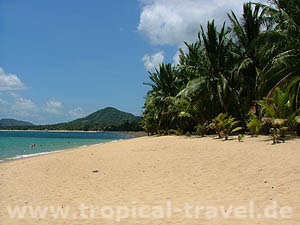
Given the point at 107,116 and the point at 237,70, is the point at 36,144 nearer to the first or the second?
the point at 237,70

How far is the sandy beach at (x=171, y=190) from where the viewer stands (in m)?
3.54

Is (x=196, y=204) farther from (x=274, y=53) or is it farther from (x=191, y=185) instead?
(x=274, y=53)

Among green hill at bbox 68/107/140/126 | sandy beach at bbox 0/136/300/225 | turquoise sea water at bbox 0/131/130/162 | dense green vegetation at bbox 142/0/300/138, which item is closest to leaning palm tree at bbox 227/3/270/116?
dense green vegetation at bbox 142/0/300/138

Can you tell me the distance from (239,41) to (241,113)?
505 cm

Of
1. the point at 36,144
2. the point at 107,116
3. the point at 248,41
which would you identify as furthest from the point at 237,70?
the point at 107,116

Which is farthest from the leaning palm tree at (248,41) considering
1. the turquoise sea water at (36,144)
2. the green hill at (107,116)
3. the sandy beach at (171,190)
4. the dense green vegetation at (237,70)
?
the green hill at (107,116)

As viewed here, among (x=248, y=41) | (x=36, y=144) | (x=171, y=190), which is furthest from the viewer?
(x=36, y=144)

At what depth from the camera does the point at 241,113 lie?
16.5 m

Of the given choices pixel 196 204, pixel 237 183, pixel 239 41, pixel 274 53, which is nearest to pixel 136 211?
pixel 196 204

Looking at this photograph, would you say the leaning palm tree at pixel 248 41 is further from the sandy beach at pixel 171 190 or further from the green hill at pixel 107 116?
the green hill at pixel 107 116

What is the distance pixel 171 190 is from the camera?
478cm

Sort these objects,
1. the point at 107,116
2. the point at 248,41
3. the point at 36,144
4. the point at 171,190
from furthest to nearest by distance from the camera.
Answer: the point at 107,116 < the point at 36,144 < the point at 248,41 < the point at 171,190

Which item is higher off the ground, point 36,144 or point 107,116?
point 107,116

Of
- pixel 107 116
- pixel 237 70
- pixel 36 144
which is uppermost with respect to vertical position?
pixel 107 116
